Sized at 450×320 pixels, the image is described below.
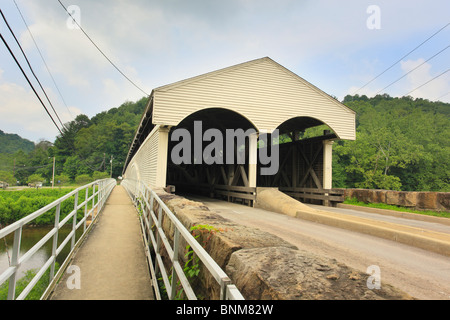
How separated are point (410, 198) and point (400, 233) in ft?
19.8

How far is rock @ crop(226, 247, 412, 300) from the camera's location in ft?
5.30

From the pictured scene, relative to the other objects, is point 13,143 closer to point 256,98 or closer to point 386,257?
point 256,98

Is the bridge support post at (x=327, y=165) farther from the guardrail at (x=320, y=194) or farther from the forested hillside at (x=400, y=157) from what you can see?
the forested hillside at (x=400, y=157)

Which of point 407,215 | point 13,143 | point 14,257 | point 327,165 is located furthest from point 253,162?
point 13,143

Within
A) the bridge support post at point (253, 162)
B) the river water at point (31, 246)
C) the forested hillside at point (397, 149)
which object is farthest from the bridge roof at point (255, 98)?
the forested hillside at point (397, 149)

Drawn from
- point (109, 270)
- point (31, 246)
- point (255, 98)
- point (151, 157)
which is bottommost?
point (31, 246)

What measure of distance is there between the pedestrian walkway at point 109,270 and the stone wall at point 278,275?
1560 millimetres

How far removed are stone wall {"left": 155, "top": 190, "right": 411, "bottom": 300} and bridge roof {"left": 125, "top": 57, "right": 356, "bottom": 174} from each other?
8879mm

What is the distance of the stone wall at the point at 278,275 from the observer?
64.4 inches

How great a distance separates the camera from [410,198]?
10852 mm

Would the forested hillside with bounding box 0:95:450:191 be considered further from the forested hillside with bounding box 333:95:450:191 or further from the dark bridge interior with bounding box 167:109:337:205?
the dark bridge interior with bounding box 167:109:337:205

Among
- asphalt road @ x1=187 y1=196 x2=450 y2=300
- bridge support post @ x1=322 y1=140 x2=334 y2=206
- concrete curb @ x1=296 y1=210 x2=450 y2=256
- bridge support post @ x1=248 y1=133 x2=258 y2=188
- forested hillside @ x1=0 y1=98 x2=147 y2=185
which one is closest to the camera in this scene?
asphalt road @ x1=187 y1=196 x2=450 y2=300

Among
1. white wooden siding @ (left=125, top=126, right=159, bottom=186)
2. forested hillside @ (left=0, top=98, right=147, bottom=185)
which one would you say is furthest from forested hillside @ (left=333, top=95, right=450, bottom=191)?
forested hillside @ (left=0, top=98, right=147, bottom=185)

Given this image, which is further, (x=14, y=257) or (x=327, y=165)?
(x=327, y=165)
